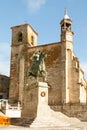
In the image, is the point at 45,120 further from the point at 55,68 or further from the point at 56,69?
the point at 55,68

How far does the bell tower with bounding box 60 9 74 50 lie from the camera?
1634 inches

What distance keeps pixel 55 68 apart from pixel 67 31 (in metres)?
5.40

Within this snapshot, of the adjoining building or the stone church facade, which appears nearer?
the adjoining building

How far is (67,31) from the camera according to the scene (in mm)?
41875

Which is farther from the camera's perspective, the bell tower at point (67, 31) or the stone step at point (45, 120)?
the bell tower at point (67, 31)

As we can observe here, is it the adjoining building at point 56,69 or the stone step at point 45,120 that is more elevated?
the adjoining building at point 56,69

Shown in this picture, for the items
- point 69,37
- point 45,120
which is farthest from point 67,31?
point 45,120

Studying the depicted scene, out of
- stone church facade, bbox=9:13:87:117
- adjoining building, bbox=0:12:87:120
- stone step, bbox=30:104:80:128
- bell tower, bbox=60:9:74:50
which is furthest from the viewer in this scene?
bell tower, bbox=60:9:74:50

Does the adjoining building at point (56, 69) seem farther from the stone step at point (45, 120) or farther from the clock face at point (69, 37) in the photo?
the stone step at point (45, 120)

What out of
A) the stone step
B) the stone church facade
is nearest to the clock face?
the stone church facade

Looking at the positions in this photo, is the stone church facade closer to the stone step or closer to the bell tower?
the bell tower

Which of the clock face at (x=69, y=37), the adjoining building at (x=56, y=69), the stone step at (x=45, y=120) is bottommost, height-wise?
the stone step at (x=45, y=120)

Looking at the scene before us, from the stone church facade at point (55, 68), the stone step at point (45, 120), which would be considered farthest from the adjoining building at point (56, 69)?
the stone step at point (45, 120)

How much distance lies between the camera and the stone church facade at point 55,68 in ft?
130
